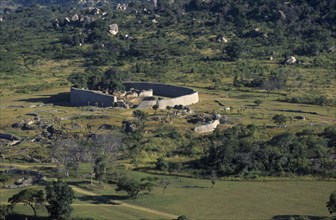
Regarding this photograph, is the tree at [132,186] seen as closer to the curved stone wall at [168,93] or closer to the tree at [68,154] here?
the tree at [68,154]

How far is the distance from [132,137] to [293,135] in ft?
47.6

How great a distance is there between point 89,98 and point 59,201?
42145 mm

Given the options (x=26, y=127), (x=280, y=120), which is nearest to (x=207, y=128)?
(x=280, y=120)

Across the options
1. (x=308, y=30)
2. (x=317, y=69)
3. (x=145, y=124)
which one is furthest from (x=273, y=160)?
(x=308, y=30)

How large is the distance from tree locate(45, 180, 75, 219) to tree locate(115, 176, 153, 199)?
5282 millimetres

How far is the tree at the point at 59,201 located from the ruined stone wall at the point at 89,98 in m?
38.1

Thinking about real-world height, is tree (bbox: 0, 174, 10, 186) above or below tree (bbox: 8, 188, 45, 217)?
below

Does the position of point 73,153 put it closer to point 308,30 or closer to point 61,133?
point 61,133

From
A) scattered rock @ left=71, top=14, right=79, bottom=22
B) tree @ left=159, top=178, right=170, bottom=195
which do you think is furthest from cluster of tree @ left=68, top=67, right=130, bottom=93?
scattered rock @ left=71, top=14, right=79, bottom=22

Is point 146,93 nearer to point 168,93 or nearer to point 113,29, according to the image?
point 168,93

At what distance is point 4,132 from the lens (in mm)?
66938

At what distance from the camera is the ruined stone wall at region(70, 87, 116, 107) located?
80.3m

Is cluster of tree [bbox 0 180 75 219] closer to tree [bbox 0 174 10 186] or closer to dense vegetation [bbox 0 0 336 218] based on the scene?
dense vegetation [bbox 0 0 336 218]

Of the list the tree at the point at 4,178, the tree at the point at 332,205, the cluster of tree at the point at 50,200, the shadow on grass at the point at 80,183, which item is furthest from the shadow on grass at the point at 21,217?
the tree at the point at 332,205
